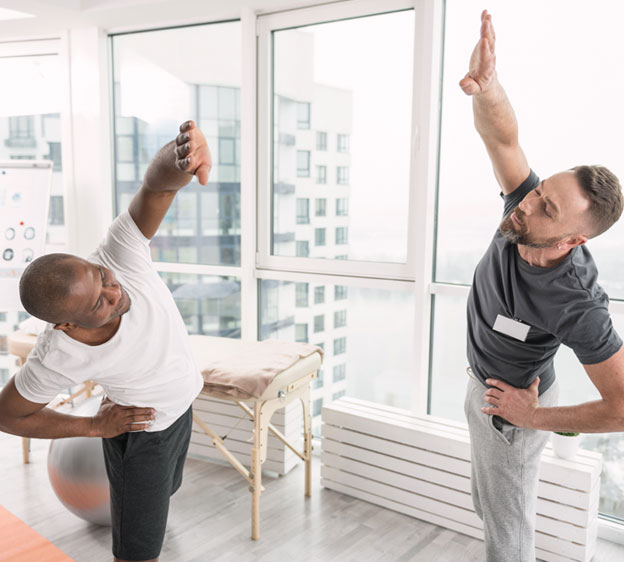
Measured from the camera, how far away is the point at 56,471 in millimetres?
2314

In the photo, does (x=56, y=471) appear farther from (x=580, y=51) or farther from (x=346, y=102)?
(x=580, y=51)

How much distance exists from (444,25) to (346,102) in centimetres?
57

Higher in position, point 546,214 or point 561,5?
point 561,5

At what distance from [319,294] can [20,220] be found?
169cm

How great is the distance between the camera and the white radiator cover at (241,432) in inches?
114

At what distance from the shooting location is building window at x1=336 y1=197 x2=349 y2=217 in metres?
2.96

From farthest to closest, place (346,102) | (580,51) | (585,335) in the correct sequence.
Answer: (346,102), (580,51), (585,335)

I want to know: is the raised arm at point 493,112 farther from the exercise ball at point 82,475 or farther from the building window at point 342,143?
the exercise ball at point 82,475

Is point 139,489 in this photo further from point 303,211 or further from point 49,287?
point 303,211

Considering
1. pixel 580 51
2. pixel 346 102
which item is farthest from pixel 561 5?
pixel 346 102

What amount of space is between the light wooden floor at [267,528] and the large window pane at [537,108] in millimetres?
1111

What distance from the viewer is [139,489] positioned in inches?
62.9

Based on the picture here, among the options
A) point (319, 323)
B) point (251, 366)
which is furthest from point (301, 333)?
point (251, 366)

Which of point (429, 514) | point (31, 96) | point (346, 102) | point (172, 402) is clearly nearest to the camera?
point (172, 402)
